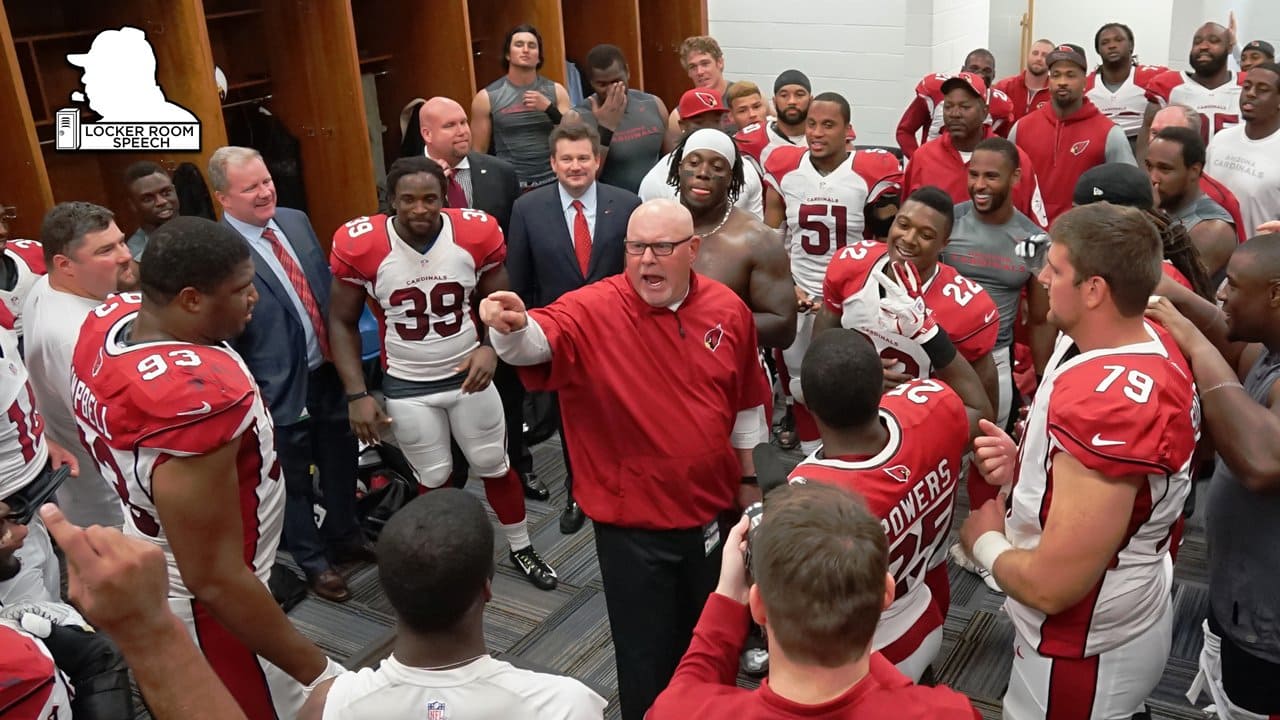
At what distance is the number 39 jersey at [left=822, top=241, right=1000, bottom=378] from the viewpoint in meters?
2.72

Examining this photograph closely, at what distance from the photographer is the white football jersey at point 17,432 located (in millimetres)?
2562

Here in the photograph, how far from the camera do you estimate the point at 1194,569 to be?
3.25 m

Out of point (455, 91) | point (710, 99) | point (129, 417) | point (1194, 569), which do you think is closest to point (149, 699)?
point (129, 417)

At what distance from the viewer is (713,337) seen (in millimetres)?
2289

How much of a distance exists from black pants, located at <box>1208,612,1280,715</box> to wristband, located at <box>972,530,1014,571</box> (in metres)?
0.62

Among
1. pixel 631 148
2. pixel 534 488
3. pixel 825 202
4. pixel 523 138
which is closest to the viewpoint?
pixel 825 202

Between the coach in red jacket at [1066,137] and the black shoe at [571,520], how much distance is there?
7.86ft

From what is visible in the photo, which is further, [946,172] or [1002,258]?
[946,172]

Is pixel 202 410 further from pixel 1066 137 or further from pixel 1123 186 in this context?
pixel 1066 137

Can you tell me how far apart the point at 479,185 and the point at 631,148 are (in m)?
1.06

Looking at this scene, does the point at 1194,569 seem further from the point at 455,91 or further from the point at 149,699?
the point at 455,91

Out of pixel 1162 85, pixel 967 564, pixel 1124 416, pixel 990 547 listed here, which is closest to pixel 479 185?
pixel 967 564

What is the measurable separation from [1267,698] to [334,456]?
2.76m

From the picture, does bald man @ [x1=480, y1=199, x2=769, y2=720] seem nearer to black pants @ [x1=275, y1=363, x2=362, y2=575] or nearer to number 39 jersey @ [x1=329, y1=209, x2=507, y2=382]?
number 39 jersey @ [x1=329, y1=209, x2=507, y2=382]
